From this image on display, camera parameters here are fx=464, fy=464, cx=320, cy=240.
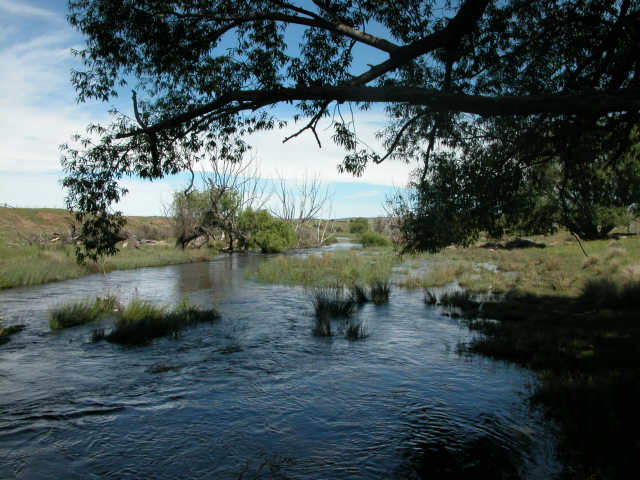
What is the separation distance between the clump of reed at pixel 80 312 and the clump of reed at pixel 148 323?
3.79 ft

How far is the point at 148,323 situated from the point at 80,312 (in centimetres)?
290

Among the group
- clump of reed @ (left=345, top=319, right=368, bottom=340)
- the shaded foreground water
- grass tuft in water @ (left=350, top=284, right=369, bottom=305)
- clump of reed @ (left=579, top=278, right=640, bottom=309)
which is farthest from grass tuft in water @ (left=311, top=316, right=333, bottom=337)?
clump of reed @ (left=579, top=278, right=640, bottom=309)

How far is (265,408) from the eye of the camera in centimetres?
748

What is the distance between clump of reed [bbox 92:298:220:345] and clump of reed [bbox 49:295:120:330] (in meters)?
1.16

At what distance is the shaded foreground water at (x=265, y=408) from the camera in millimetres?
5703

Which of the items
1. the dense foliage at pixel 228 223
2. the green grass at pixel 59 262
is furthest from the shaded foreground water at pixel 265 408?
the dense foliage at pixel 228 223

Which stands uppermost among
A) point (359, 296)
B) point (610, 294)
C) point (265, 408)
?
point (610, 294)

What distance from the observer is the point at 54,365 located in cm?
970

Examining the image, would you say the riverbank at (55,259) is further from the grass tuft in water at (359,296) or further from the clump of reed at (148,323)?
the grass tuft in water at (359,296)

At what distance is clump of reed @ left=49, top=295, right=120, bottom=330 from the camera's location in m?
13.2

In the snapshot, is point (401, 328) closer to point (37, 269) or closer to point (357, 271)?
point (357, 271)

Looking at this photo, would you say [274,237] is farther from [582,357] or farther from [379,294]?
[582,357]

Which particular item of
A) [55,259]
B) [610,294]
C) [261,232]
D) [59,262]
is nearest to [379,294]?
[610,294]

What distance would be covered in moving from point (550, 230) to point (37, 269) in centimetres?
2308
